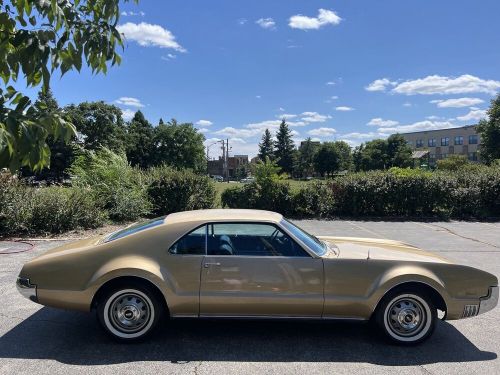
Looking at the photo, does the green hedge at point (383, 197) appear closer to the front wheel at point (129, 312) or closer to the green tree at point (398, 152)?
the front wheel at point (129, 312)

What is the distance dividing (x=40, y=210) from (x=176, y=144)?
186ft

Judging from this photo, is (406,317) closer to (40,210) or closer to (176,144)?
(40,210)

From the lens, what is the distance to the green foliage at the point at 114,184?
1456cm

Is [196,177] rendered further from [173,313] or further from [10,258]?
[173,313]

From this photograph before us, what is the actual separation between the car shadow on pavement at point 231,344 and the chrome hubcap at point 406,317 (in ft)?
0.60

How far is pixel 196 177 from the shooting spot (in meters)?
17.1

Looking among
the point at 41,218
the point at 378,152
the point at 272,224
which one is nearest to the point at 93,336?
the point at 272,224

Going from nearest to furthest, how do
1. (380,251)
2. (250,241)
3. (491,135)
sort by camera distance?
(250,241) → (380,251) → (491,135)

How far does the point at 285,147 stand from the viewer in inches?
3863

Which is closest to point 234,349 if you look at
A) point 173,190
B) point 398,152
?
point 173,190

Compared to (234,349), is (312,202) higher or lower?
higher

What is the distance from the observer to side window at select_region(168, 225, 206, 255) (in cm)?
459

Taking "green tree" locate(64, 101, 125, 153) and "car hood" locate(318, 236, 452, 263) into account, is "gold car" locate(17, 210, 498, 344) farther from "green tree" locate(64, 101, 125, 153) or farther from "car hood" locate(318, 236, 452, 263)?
"green tree" locate(64, 101, 125, 153)

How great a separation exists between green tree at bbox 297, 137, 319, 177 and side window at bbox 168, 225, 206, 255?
9799 cm
